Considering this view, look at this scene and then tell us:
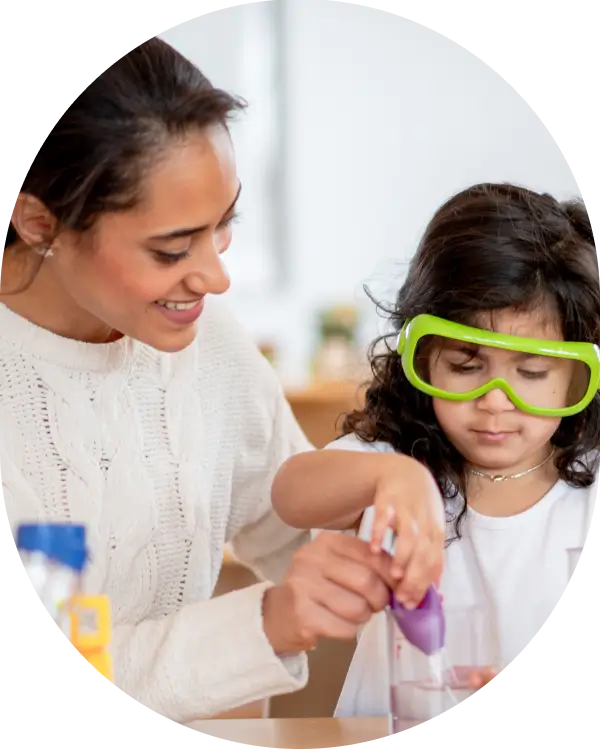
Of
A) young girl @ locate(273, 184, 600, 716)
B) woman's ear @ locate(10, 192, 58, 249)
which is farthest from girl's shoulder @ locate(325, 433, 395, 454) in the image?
woman's ear @ locate(10, 192, 58, 249)

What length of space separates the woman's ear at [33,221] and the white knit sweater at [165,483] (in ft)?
0.49

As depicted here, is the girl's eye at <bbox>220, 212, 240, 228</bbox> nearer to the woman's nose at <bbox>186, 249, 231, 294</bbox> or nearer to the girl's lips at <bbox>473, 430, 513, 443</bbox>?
the woman's nose at <bbox>186, 249, 231, 294</bbox>

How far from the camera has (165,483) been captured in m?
1.06

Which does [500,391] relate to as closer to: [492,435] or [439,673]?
[492,435]

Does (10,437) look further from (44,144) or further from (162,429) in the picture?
(44,144)

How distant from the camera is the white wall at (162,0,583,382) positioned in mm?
803

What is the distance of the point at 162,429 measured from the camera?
3.50ft

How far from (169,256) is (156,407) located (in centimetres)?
29

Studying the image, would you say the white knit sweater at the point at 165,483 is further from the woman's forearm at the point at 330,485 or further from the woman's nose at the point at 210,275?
the woman's nose at the point at 210,275

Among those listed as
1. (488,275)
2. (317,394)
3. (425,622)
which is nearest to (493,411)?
(488,275)

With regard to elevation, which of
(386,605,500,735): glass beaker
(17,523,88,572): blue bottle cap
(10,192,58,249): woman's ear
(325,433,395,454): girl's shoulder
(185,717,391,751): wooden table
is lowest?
(185,717,391,751): wooden table

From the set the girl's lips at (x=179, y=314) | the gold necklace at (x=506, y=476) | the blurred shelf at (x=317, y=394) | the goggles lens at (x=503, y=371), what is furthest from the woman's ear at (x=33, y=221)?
the blurred shelf at (x=317, y=394)

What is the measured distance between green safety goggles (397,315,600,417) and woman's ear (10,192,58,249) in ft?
1.03

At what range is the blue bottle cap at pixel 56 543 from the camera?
0.77m
